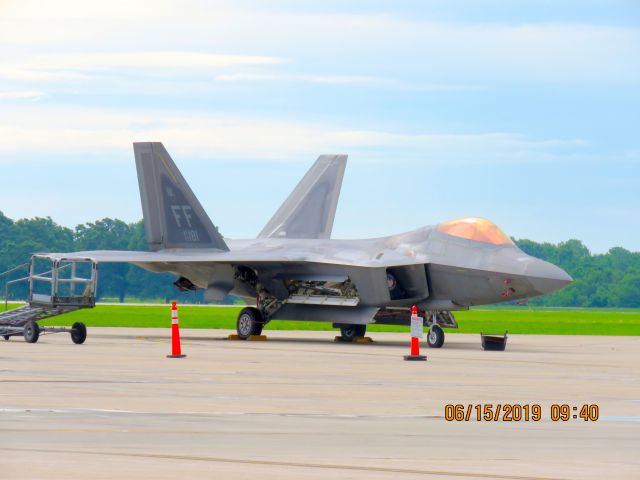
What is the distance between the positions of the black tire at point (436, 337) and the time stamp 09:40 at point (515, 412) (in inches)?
531

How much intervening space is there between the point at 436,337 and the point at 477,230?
7.91 feet

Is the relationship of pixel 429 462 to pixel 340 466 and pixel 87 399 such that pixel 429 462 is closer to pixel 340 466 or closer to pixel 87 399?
pixel 340 466

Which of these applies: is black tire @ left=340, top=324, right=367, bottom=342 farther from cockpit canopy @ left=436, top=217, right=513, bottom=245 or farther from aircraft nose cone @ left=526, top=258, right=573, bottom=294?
aircraft nose cone @ left=526, top=258, right=573, bottom=294

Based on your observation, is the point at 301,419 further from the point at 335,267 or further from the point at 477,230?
the point at 335,267

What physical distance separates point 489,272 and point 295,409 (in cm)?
1443

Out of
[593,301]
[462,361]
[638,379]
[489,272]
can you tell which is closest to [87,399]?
[638,379]

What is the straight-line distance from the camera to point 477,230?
2672cm

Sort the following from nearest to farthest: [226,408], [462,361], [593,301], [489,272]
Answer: [226,408], [462,361], [489,272], [593,301]

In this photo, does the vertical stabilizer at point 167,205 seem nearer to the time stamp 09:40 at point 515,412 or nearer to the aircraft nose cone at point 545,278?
the aircraft nose cone at point 545,278

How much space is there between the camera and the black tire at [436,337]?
86.4ft

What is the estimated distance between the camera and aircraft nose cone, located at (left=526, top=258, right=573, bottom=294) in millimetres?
25578

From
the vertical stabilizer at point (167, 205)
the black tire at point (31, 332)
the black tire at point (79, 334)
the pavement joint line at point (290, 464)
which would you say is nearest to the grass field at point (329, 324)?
the vertical stabilizer at point (167, 205)

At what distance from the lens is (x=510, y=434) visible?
10375mm

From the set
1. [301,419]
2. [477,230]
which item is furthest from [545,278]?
[301,419]
